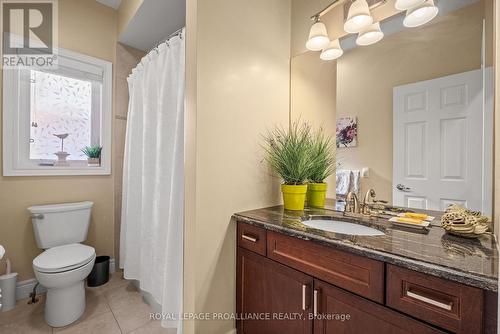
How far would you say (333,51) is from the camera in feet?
4.90

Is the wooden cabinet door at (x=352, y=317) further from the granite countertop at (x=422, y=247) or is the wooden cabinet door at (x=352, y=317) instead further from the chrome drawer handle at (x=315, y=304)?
the granite countertop at (x=422, y=247)

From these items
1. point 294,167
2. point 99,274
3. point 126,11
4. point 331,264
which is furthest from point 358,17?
point 99,274

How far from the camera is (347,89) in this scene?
4.91ft

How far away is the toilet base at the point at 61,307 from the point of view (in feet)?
5.14

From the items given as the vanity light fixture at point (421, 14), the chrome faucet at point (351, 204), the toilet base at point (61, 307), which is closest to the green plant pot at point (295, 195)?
the chrome faucet at point (351, 204)

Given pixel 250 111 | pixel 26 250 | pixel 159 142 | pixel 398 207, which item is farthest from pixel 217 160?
pixel 26 250

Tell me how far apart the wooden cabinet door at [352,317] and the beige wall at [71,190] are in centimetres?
217

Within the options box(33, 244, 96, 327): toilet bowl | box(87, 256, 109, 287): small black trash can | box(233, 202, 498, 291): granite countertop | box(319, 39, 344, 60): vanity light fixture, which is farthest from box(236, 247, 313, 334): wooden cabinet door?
box(87, 256, 109, 287): small black trash can

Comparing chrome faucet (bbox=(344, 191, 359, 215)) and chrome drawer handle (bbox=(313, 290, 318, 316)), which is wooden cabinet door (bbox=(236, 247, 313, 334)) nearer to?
chrome drawer handle (bbox=(313, 290, 318, 316))

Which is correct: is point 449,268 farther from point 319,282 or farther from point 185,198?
point 185,198

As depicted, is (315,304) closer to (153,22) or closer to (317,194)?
(317,194)

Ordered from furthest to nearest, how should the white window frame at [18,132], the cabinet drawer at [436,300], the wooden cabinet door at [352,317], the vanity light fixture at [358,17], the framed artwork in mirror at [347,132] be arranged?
the white window frame at [18,132] < the framed artwork in mirror at [347,132] < the vanity light fixture at [358,17] < the wooden cabinet door at [352,317] < the cabinet drawer at [436,300]

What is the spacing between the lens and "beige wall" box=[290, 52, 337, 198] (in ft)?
5.14

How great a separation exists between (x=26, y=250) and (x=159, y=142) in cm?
149
